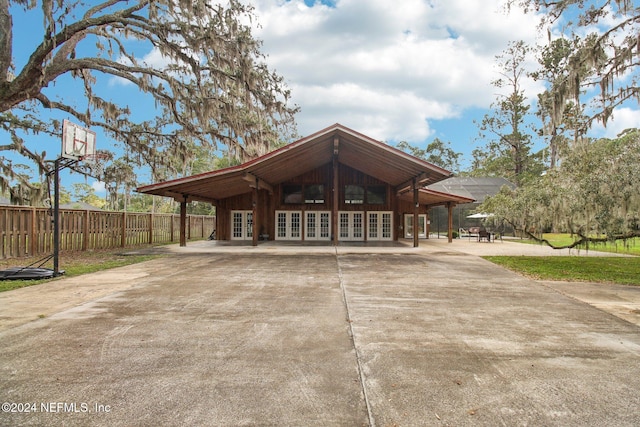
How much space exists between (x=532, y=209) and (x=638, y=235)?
228 cm

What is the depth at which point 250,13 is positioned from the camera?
40.1ft

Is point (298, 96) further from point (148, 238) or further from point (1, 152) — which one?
point (1, 152)

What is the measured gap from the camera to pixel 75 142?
24.9ft

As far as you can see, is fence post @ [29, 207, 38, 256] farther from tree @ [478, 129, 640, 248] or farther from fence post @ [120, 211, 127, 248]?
tree @ [478, 129, 640, 248]

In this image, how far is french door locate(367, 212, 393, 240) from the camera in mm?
18531

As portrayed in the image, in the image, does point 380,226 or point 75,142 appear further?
point 380,226

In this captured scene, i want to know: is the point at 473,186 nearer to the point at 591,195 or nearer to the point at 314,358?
the point at 591,195

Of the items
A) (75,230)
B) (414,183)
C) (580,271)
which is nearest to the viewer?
(580,271)

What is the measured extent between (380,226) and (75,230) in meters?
13.5

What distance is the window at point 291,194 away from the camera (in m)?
18.3

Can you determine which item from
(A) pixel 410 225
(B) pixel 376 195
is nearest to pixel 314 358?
(B) pixel 376 195

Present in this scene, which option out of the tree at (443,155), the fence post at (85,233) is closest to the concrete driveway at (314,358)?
the fence post at (85,233)

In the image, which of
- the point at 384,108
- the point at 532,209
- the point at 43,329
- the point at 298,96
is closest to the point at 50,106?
the point at 298,96

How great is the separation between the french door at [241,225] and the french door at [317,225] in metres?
3.10
